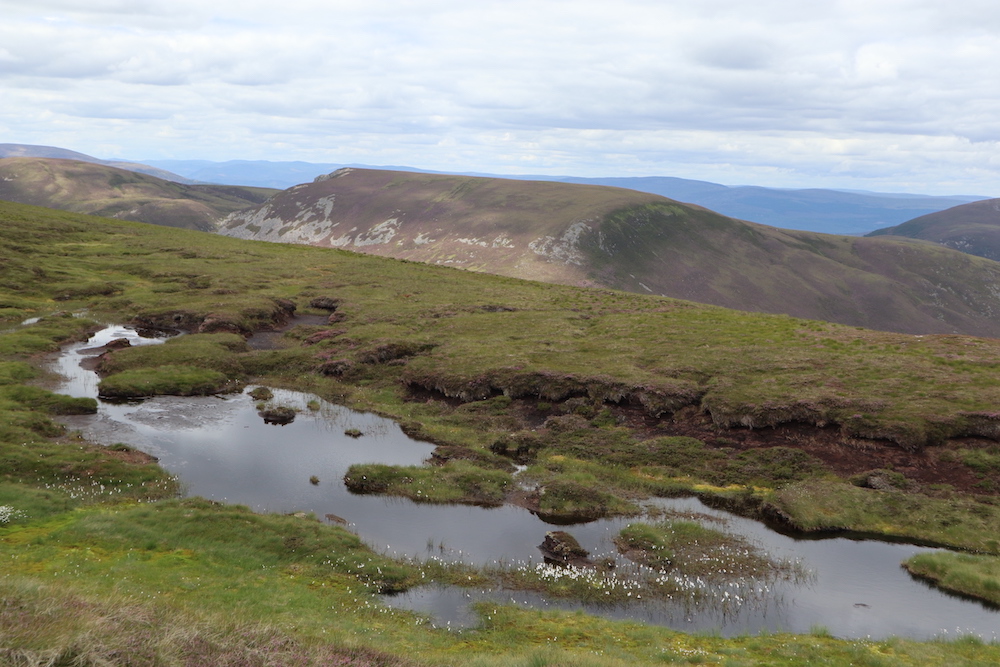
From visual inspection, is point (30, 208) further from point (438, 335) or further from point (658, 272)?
point (658, 272)

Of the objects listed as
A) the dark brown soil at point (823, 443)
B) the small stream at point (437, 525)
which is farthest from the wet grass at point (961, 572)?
the dark brown soil at point (823, 443)

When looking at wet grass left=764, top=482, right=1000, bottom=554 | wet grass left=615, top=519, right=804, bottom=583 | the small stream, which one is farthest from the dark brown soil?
wet grass left=615, top=519, right=804, bottom=583

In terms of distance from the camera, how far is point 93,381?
47500mm

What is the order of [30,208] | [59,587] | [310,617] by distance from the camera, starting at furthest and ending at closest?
[30,208] < [310,617] < [59,587]

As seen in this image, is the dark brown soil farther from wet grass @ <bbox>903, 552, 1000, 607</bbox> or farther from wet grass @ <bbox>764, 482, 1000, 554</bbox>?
wet grass @ <bbox>903, 552, 1000, 607</bbox>

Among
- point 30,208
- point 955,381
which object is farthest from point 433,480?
point 30,208

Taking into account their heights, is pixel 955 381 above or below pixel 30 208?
below

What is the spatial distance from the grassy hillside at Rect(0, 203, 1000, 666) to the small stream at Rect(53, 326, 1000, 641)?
1506mm

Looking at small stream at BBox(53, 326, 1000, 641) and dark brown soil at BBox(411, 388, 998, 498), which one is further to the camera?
dark brown soil at BBox(411, 388, 998, 498)

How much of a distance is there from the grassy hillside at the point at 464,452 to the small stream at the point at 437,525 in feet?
4.94

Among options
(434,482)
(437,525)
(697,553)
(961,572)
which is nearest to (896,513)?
(961,572)

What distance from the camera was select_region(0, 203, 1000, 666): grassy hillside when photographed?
19.3m

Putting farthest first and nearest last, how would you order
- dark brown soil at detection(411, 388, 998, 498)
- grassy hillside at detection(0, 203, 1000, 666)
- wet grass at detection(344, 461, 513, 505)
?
dark brown soil at detection(411, 388, 998, 498) → wet grass at detection(344, 461, 513, 505) → grassy hillside at detection(0, 203, 1000, 666)

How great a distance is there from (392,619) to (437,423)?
23.9 meters
